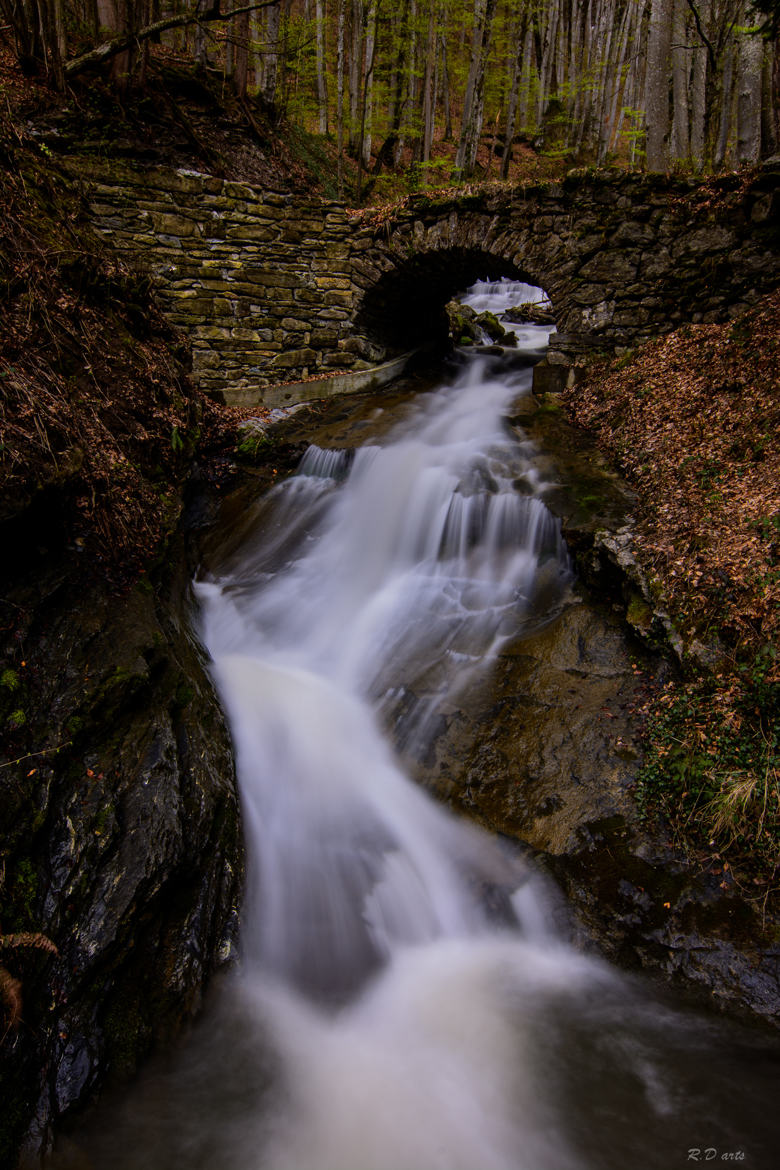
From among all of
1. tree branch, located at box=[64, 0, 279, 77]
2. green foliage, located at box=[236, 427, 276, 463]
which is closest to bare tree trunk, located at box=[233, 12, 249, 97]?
tree branch, located at box=[64, 0, 279, 77]

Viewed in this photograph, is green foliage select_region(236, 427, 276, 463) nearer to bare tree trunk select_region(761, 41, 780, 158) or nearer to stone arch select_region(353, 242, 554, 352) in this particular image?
stone arch select_region(353, 242, 554, 352)

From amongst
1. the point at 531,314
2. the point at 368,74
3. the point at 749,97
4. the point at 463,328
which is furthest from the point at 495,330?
the point at 368,74

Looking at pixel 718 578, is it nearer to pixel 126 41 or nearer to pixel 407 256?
pixel 407 256

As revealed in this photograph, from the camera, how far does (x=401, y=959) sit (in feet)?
11.3

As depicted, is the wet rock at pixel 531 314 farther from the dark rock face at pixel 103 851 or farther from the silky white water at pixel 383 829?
the dark rock face at pixel 103 851

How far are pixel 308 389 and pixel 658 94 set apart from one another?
28.1ft

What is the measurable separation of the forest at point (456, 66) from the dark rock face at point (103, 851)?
24.4ft

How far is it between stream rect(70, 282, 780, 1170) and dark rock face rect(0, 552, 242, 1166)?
0.28 metres

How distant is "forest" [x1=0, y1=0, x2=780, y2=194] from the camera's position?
8.59m

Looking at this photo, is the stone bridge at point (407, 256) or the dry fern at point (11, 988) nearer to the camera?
the dry fern at point (11, 988)

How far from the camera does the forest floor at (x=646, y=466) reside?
3.24 meters
